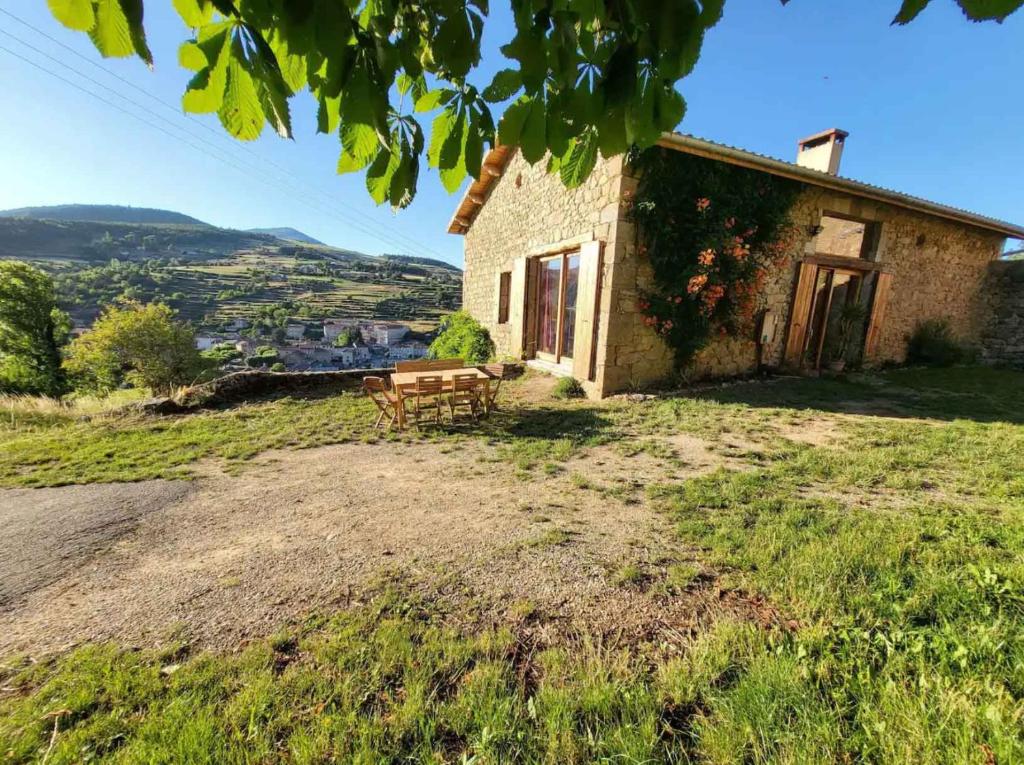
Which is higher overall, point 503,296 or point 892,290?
point 892,290

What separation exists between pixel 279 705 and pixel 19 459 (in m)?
5.54

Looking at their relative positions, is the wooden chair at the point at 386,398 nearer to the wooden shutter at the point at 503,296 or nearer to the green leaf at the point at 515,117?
the green leaf at the point at 515,117

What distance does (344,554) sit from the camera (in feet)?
8.20

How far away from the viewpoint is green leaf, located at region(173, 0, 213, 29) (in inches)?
34.3

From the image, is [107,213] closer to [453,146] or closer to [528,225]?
[528,225]

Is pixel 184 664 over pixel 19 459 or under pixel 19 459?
over

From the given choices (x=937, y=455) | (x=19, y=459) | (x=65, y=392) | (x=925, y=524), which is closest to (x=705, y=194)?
(x=937, y=455)

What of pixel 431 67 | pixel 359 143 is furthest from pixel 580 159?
pixel 359 143

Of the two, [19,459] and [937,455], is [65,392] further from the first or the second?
[937,455]

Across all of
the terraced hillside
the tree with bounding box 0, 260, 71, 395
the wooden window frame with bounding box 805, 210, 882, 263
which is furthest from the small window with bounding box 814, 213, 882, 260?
the tree with bounding box 0, 260, 71, 395

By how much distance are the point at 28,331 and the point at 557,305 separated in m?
21.2

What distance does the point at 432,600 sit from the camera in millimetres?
2033

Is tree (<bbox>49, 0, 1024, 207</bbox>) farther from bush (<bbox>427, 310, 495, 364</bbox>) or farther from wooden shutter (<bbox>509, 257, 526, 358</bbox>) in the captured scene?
bush (<bbox>427, 310, 495, 364</bbox>)

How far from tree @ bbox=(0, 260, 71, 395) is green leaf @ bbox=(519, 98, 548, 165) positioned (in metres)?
22.3
